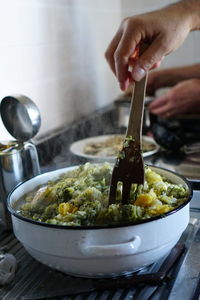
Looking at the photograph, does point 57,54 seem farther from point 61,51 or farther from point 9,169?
point 9,169

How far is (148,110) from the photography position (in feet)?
5.15

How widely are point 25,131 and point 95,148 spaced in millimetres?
442

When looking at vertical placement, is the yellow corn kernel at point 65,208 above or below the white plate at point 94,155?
above

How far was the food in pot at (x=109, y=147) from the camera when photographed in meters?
1.25

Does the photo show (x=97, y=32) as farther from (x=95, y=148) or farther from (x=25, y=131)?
(x=25, y=131)

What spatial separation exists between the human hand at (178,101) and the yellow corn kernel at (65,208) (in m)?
0.94

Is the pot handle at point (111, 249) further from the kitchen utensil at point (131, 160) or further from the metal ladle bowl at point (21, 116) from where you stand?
the metal ladle bowl at point (21, 116)

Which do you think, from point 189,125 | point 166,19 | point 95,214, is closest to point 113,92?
point 189,125

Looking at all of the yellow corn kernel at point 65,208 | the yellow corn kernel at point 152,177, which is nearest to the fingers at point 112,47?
the yellow corn kernel at point 152,177

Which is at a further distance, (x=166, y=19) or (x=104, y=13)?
(x=104, y=13)

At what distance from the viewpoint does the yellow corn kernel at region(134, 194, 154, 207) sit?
66cm

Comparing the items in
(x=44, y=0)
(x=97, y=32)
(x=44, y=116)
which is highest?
(x=44, y=0)

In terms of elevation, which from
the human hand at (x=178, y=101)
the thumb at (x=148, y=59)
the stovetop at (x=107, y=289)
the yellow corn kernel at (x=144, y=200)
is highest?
the thumb at (x=148, y=59)

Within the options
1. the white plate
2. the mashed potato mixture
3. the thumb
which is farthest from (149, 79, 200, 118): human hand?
the mashed potato mixture
